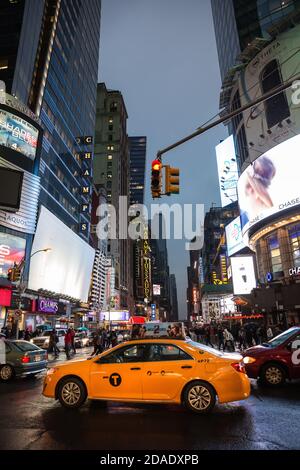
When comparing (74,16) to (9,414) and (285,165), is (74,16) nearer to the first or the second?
(285,165)

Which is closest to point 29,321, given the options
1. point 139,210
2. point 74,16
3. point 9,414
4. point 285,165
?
point 285,165

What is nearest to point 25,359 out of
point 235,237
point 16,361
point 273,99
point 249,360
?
point 16,361

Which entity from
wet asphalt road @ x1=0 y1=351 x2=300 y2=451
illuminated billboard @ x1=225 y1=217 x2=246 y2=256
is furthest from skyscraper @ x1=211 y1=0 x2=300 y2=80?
wet asphalt road @ x1=0 y1=351 x2=300 y2=451

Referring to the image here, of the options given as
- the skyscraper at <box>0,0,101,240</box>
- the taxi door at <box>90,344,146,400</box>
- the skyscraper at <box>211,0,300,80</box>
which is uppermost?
the skyscraper at <box>211,0,300,80</box>

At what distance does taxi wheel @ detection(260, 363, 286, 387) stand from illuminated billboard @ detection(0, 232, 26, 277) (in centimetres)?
3183

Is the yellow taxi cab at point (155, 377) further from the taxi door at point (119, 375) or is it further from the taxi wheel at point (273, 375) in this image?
the taxi wheel at point (273, 375)

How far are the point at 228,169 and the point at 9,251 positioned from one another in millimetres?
36988

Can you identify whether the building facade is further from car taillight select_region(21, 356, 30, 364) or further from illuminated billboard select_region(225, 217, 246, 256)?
car taillight select_region(21, 356, 30, 364)

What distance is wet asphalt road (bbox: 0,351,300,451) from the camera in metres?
5.38

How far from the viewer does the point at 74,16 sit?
69375 millimetres

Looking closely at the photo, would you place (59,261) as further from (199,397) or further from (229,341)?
(199,397)

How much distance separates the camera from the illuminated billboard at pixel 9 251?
120 feet
